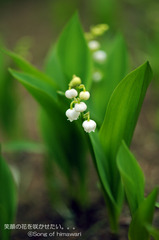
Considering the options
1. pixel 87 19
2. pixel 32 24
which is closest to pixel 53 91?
pixel 87 19

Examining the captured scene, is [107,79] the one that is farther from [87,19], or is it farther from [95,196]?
[87,19]

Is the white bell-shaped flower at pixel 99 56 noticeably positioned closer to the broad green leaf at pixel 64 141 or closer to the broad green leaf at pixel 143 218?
the broad green leaf at pixel 64 141

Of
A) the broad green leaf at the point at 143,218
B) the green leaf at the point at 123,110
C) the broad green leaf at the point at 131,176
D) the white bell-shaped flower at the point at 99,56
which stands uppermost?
the white bell-shaped flower at the point at 99,56

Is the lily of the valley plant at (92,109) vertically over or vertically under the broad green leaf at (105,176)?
over

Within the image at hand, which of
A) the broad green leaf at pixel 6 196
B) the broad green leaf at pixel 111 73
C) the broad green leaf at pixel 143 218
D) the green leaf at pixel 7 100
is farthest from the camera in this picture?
the green leaf at pixel 7 100

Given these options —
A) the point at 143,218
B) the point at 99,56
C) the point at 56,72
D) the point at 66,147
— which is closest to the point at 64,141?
the point at 66,147

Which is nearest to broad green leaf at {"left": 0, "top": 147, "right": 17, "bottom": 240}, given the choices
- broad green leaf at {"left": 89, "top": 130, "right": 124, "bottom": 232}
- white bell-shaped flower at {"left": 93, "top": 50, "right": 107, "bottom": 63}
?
broad green leaf at {"left": 89, "top": 130, "right": 124, "bottom": 232}

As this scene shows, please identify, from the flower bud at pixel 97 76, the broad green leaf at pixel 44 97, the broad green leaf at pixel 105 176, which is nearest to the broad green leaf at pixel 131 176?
the broad green leaf at pixel 105 176
